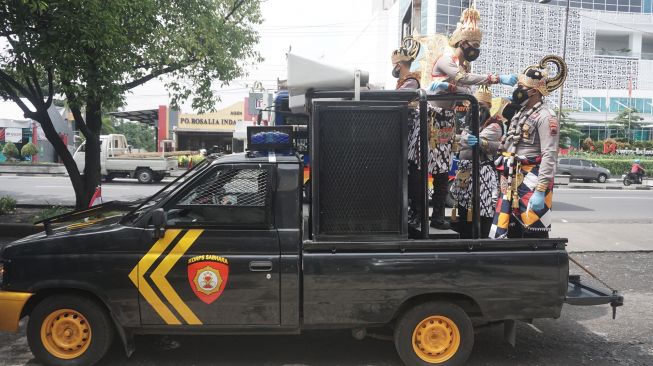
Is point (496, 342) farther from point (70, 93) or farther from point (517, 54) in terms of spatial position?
point (517, 54)

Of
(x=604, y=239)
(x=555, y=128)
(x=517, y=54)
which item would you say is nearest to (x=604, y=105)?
(x=517, y=54)

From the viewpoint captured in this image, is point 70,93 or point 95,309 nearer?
point 95,309

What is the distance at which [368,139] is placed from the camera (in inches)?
151

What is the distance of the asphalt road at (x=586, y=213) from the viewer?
908 centimetres

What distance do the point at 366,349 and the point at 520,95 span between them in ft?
9.15

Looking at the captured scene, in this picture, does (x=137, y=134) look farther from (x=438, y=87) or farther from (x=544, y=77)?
(x=544, y=77)

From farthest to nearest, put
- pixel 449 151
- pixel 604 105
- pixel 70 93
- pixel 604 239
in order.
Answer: pixel 604 105, pixel 604 239, pixel 70 93, pixel 449 151

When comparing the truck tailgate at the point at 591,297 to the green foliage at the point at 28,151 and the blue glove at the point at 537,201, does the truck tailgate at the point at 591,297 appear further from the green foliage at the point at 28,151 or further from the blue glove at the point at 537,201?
the green foliage at the point at 28,151

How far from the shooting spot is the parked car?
27.8 meters

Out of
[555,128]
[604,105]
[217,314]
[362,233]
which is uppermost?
[604,105]

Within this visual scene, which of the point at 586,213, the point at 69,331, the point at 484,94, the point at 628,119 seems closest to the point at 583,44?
the point at 628,119

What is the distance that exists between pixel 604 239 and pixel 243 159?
791 centimetres

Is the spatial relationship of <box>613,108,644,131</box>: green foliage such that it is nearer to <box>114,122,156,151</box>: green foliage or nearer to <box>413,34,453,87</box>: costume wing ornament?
<box>413,34,453,87</box>: costume wing ornament

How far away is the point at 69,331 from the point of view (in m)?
3.75
